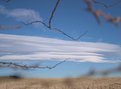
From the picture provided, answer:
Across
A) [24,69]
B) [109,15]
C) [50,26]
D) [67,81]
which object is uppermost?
[109,15]

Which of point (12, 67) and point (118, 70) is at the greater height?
point (118, 70)

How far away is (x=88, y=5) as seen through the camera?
54.3 inches

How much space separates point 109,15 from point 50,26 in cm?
76

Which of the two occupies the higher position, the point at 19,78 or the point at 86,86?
the point at 19,78

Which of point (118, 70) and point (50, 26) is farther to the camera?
point (50, 26)

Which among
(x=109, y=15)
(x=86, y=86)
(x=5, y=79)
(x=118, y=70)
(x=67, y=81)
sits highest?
(x=109, y=15)

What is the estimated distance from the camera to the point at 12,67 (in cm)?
245

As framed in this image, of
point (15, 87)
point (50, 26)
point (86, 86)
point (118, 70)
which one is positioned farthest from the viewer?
point (86, 86)

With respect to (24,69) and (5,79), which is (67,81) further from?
(24,69)

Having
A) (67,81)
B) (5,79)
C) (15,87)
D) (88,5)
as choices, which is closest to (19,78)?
(5,79)

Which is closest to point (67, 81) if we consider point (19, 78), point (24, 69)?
point (19, 78)

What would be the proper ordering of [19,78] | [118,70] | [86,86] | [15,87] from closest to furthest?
[118,70], [19,78], [15,87], [86,86]

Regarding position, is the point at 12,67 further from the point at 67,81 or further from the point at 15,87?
the point at 15,87

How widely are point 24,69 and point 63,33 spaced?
600 mm
